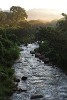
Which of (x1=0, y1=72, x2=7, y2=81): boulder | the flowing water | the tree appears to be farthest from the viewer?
the tree

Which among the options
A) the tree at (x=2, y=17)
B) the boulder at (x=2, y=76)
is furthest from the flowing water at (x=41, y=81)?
the tree at (x=2, y=17)

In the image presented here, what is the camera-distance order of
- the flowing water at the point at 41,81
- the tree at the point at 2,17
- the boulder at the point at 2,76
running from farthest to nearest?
the tree at the point at 2,17, the boulder at the point at 2,76, the flowing water at the point at 41,81

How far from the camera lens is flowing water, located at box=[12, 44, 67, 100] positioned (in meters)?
28.6

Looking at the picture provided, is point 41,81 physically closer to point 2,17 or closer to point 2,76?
point 2,76

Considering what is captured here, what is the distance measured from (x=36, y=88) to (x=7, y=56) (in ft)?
54.0

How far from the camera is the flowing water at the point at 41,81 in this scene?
28.6 m

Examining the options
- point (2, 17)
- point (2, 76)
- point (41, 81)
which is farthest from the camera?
point (2, 17)

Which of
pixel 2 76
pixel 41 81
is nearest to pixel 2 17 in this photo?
pixel 41 81

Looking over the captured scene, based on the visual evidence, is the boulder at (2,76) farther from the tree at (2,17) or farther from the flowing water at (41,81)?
the tree at (2,17)

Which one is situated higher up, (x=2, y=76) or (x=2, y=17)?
(x=2, y=76)

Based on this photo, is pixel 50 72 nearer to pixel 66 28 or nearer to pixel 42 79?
pixel 42 79

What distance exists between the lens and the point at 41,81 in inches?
1353

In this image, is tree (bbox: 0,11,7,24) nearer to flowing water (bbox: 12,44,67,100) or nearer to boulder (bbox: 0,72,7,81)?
flowing water (bbox: 12,44,67,100)

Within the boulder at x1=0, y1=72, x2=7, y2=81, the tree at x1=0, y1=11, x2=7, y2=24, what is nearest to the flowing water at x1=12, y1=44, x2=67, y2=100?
the boulder at x1=0, y1=72, x2=7, y2=81
